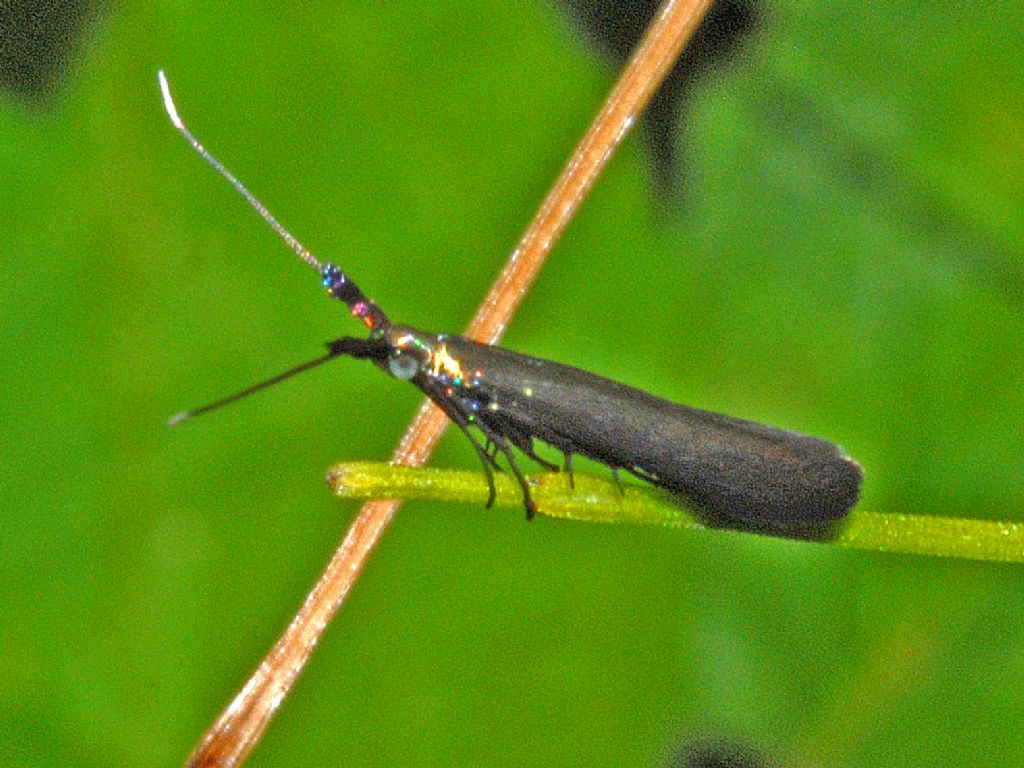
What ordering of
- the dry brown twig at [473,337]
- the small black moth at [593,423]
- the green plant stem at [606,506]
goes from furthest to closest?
the small black moth at [593,423] < the dry brown twig at [473,337] < the green plant stem at [606,506]

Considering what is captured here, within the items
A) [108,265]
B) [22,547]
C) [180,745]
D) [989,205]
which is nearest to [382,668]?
[180,745]

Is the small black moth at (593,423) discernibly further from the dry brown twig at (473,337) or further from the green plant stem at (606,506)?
the green plant stem at (606,506)

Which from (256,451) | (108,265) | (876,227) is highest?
(876,227)

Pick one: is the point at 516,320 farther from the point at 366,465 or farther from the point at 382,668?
the point at 366,465

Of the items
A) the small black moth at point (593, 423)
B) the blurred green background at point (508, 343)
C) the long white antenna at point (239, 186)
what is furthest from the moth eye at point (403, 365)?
the blurred green background at point (508, 343)

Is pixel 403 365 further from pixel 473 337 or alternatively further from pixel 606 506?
pixel 606 506

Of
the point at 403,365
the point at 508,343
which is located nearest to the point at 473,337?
the point at 403,365

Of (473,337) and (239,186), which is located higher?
(239,186)

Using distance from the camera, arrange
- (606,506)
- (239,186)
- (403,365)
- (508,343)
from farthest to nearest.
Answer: (508,343) → (403,365) → (239,186) → (606,506)
